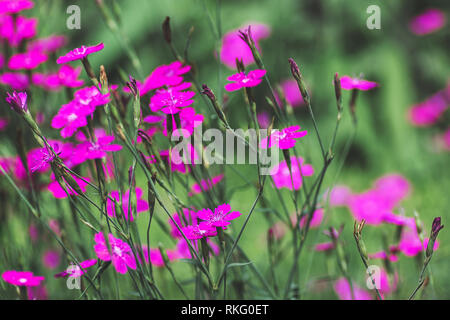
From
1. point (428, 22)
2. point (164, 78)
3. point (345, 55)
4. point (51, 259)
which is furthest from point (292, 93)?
point (164, 78)

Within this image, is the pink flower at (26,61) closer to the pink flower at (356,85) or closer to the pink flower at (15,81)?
the pink flower at (15,81)

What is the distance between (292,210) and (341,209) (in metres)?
0.14

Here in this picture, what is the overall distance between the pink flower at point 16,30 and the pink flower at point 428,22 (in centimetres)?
130

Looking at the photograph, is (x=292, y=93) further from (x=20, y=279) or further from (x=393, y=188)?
(x=20, y=279)

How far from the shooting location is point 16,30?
758mm

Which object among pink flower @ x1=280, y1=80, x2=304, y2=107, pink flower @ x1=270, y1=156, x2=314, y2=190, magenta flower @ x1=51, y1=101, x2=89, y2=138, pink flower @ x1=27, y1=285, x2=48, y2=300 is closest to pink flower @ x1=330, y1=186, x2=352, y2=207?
pink flower @ x1=270, y1=156, x2=314, y2=190

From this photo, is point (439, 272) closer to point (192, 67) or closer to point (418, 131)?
point (192, 67)

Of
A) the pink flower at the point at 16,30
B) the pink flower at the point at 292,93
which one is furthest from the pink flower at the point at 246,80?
the pink flower at the point at 292,93

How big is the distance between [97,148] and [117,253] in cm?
12

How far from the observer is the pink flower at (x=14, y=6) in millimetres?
729

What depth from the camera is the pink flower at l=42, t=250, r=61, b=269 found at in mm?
873

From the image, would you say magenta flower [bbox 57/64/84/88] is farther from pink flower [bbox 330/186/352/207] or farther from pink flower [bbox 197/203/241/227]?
pink flower [bbox 330/186/352/207]
